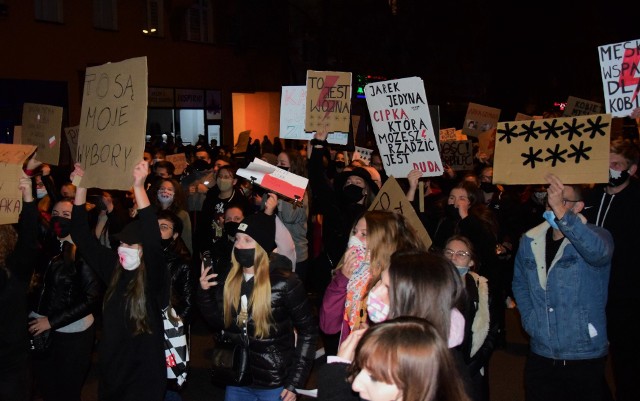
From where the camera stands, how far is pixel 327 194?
711cm

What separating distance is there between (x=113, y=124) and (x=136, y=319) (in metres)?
1.34

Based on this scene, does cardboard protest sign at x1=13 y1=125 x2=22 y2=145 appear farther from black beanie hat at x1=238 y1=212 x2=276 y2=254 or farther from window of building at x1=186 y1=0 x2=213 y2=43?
window of building at x1=186 y1=0 x2=213 y2=43

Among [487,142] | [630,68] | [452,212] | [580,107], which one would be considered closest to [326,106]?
[452,212]

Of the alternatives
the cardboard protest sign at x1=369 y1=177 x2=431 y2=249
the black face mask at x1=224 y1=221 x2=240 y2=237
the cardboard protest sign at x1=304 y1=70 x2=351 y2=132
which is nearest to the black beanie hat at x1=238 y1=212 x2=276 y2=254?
the cardboard protest sign at x1=369 y1=177 x2=431 y2=249

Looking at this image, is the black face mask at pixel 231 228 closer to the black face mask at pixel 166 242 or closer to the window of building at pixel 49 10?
the black face mask at pixel 166 242

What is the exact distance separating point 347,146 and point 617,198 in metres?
4.68

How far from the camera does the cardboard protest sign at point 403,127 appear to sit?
23.1 ft

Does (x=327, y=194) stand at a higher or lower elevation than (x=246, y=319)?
higher

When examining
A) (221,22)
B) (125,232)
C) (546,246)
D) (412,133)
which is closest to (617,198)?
(546,246)

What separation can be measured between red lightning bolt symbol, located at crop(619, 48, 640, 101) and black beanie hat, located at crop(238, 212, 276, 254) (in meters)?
3.68

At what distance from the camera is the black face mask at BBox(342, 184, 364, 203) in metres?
7.02

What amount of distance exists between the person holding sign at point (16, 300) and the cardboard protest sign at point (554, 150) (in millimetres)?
3297

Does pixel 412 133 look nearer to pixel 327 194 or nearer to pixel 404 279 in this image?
pixel 327 194

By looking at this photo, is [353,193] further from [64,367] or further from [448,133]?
[448,133]
